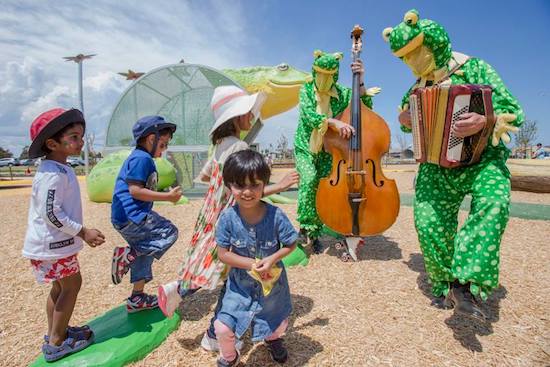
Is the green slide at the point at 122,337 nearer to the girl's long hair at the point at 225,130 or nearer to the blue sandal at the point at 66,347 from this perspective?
the blue sandal at the point at 66,347

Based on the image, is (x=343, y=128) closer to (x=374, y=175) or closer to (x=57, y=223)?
(x=374, y=175)

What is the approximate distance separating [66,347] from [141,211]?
84 cm

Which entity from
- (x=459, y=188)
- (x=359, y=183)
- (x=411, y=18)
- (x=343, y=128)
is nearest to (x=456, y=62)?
(x=411, y=18)

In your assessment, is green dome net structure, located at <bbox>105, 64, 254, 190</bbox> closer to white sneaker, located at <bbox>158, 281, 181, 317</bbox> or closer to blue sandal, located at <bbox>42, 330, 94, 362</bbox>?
white sneaker, located at <bbox>158, 281, 181, 317</bbox>

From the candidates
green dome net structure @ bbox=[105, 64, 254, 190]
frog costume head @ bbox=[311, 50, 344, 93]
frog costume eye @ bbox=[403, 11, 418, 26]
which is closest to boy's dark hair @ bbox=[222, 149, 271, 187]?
frog costume eye @ bbox=[403, 11, 418, 26]

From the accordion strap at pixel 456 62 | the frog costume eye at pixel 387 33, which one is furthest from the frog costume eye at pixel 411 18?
the accordion strap at pixel 456 62

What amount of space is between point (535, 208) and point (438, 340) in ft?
19.0

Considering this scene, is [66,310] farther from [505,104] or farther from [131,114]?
[131,114]

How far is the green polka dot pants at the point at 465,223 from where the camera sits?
1976mm

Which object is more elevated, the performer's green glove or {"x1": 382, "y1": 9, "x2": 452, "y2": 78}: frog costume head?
{"x1": 382, "y1": 9, "x2": 452, "y2": 78}: frog costume head

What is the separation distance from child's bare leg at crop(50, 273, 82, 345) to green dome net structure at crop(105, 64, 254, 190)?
6311mm

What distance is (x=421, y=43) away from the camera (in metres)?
2.41

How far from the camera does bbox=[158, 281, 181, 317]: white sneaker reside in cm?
204

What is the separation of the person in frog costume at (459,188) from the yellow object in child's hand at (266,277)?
1118mm
